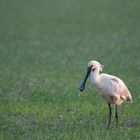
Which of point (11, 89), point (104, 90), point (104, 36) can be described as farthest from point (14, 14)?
point (104, 90)

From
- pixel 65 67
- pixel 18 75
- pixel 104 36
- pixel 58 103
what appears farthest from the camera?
pixel 104 36

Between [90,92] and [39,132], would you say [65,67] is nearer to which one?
[90,92]

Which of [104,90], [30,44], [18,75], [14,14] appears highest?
[14,14]

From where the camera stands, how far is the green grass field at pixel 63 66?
10188 millimetres

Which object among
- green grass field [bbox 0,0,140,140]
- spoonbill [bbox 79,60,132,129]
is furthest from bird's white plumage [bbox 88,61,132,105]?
green grass field [bbox 0,0,140,140]

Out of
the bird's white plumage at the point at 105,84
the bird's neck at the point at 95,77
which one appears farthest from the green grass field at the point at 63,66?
the bird's neck at the point at 95,77

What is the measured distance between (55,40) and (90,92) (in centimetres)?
1095

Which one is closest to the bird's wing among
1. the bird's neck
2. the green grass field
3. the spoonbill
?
the spoonbill

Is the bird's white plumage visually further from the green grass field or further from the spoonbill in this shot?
the green grass field

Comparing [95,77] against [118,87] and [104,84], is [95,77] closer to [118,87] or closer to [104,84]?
[104,84]

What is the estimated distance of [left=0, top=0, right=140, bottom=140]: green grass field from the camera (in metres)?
10.2

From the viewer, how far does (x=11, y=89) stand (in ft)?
45.6

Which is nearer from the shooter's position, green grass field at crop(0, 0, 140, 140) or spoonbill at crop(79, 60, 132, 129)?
spoonbill at crop(79, 60, 132, 129)

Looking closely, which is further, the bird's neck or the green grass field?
the green grass field
